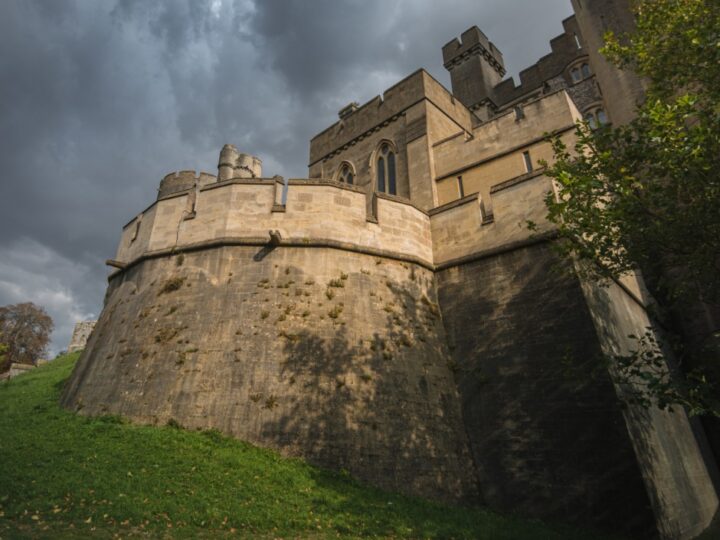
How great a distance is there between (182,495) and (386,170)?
49.1 feet

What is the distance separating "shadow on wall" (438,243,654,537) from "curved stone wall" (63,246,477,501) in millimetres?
631

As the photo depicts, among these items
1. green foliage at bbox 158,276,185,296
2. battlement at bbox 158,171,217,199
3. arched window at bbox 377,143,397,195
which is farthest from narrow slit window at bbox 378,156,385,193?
green foliage at bbox 158,276,185,296

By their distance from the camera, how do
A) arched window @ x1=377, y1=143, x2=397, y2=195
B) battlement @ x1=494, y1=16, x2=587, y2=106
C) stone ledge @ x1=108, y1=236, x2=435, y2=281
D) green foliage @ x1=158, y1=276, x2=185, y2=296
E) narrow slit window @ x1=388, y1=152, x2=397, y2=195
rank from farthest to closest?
battlement @ x1=494, y1=16, x2=587, y2=106 → arched window @ x1=377, y1=143, x2=397, y2=195 → narrow slit window @ x1=388, y1=152, x2=397, y2=195 → stone ledge @ x1=108, y1=236, x2=435, y2=281 → green foliage @ x1=158, y1=276, x2=185, y2=296

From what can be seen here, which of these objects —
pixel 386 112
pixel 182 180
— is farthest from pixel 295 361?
pixel 386 112

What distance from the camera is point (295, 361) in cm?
976

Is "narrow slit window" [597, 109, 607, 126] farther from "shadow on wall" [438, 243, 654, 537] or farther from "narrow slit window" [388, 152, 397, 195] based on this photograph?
"shadow on wall" [438, 243, 654, 537]

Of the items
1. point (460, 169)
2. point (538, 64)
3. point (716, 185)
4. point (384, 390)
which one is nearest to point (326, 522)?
point (384, 390)

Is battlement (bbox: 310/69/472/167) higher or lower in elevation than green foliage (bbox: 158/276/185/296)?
higher

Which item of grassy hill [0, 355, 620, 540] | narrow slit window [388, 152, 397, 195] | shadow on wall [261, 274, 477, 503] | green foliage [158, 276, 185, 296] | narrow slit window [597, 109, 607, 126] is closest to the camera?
grassy hill [0, 355, 620, 540]

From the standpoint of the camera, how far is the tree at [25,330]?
34.9 m

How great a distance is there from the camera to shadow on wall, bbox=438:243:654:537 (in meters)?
8.00

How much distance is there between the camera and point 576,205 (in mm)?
8586

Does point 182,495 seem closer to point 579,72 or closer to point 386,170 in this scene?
point 386,170

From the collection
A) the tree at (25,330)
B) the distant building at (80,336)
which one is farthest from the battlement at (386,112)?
the tree at (25,330)
